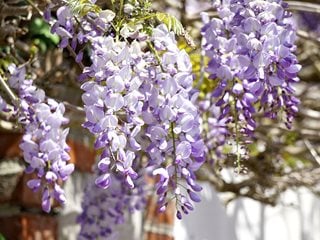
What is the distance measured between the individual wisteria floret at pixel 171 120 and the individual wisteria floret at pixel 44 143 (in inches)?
7.0

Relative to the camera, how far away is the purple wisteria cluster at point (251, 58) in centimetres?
137

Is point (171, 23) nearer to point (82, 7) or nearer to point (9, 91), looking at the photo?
point (82, 7)

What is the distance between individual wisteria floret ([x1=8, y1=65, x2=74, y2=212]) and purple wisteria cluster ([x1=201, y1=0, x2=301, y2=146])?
11.2 inches

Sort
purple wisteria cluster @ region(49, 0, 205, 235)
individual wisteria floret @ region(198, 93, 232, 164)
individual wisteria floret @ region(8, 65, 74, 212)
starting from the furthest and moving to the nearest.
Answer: individual wisteria floret @ region(198, 93, 232, 164), individual wisteria floret @ region(8, 65, 74, 212), purple wisteria cluster @ region(49, 0, 205, 235)

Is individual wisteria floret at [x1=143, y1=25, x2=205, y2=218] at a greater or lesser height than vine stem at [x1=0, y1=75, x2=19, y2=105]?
lesser

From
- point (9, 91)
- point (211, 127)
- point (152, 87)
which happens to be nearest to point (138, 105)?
point (152, 87)

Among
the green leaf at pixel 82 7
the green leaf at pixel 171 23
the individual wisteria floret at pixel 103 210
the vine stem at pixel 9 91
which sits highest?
the green leaf at pixel 82 7

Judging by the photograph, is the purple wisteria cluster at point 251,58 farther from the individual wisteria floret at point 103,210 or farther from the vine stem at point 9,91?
the individual wisteria floret at point 103,210

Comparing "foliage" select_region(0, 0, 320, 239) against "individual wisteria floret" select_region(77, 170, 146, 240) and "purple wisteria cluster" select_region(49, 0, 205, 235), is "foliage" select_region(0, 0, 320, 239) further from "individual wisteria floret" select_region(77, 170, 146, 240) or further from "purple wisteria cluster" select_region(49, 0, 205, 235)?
"individual wisteria floret" select_region(77, 170, 146, 240)

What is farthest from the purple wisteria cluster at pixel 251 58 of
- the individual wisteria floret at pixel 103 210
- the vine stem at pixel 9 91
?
the individual wisteria floret at pixel 103 210

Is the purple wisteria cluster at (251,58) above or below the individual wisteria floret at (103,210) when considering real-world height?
above

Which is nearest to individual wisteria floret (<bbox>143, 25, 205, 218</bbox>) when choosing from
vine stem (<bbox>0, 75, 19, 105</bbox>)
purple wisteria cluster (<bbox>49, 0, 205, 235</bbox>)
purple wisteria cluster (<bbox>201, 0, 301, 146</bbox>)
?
purple wisteria cluster (<bbox>49, 0, 205, 235</bbox>)

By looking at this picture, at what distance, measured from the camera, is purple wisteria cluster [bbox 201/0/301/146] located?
1372mm

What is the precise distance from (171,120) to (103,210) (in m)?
0.82
